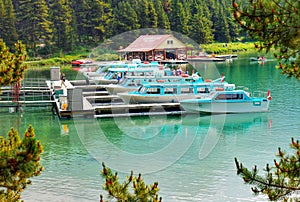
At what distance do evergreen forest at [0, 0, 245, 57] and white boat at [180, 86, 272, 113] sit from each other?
3628cm

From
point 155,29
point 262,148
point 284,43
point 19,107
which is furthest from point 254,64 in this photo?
point 284,43

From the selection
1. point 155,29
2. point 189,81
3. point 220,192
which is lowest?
point 220,192

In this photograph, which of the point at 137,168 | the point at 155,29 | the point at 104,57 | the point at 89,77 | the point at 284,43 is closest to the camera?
the point at 284,43

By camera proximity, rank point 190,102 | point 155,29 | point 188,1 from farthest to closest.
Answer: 1. point 188,1
2. point 155,29
3. point 190,102

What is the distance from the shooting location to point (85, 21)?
232ft

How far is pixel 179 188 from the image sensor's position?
1526 centimetres

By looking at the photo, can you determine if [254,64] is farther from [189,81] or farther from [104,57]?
[189,81]

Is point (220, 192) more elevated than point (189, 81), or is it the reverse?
point (189, 81)

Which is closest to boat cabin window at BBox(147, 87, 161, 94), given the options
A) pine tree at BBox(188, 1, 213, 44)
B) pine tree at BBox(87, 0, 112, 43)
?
pine tree at BBox(87, 0, 112, 43)

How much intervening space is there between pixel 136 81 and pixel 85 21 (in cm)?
4017

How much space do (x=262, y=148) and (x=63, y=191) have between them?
27.1 ft

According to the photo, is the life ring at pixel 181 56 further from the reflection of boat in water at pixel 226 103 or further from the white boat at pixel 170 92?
the reflection of boat in water at pixel 226 103

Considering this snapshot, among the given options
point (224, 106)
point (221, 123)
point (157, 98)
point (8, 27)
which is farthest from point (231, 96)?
point (8, 27)

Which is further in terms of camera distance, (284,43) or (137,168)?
(137,168)
